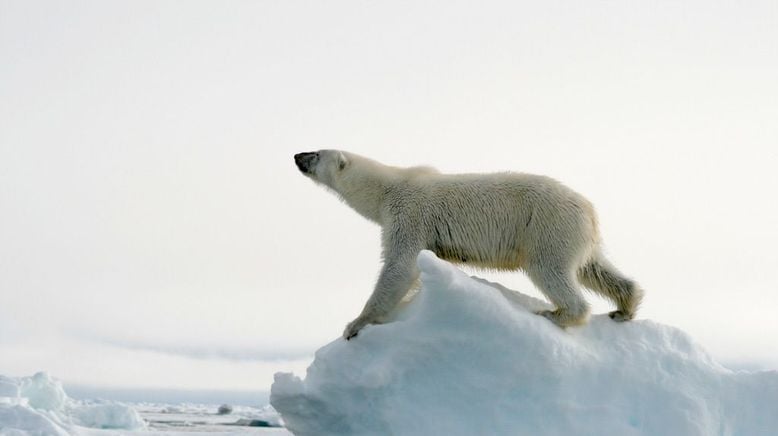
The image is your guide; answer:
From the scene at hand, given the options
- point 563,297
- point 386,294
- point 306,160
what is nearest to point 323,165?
point 306,160

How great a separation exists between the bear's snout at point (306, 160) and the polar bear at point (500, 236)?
2.33ft

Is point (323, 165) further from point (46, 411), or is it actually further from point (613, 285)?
point (46, 411)

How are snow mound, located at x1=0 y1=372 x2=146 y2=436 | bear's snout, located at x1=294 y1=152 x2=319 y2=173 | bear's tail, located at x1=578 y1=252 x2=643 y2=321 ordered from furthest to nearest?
snow mound, located at x1=0 y1=372 x2=146 y2=436, bear's snout, located at x1=294 y1=152 x2=319 y2=173, bear's tail, located at x1=578 y1=252 x2=643 y2=321

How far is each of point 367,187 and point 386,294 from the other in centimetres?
119

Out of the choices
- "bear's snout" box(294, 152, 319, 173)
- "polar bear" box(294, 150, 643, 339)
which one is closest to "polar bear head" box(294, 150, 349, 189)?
"bear's snout" box(294, 152, 319, 173)

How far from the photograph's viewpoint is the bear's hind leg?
545 cm

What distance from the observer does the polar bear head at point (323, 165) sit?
256 inches

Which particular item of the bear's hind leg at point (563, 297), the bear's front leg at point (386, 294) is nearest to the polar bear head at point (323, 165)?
the bear's front leg at point (386, 294)

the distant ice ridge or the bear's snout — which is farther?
the bear's snout

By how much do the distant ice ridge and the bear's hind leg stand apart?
0.11m

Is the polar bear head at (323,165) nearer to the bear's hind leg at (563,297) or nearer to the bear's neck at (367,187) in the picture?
the bear's neck at (367,187)

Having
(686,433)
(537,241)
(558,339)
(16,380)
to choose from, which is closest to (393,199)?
(537,241)

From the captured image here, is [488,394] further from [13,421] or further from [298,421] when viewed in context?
[13,421]

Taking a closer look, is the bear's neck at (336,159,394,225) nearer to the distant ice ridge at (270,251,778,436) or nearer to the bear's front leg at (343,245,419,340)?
the bear's front leg at (343,245,419,340)
